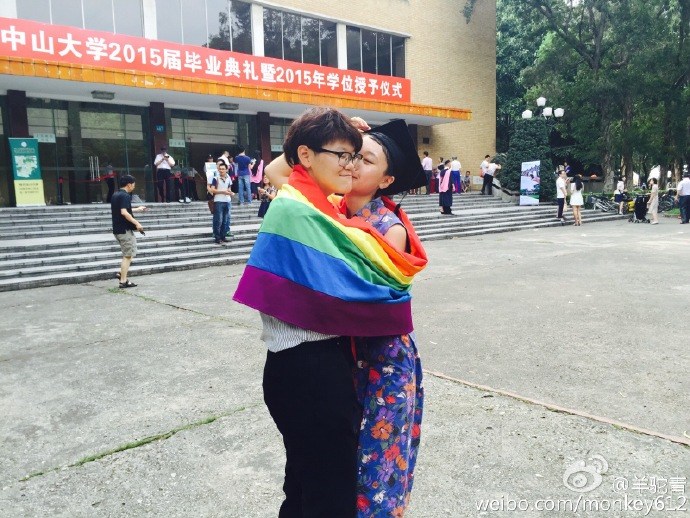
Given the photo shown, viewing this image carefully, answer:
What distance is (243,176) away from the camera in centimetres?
1677

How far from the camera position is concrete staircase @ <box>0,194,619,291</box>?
9.66 metres

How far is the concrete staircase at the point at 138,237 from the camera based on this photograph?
9664 mm

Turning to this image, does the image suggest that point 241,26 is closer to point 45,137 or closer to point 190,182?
point 190,182

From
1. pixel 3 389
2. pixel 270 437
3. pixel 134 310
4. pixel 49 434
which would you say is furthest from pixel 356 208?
pixel 134 310

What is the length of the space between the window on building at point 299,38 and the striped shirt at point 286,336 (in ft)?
68.4

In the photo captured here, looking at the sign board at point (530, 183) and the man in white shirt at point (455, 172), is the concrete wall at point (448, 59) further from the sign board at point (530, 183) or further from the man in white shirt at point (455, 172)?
the sign board at point (530, 183)

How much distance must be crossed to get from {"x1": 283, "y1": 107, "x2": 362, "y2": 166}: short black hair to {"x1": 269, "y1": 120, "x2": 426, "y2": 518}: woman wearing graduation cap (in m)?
0.12

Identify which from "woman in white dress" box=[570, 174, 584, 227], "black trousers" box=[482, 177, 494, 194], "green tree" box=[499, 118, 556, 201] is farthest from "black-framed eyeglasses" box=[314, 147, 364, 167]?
"black trousers" box=[482, 177, 494, 194]

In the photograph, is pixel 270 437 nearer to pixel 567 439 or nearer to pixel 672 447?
pixel 567 439

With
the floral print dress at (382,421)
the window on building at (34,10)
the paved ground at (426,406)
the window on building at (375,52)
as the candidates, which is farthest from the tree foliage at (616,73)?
the floral print dress at (382,421)

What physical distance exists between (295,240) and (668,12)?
28.9m

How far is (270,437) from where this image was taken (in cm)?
336

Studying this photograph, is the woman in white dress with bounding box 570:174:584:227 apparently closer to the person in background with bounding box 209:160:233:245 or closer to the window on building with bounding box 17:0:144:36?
the person in background with bounding box 209:160:233:245

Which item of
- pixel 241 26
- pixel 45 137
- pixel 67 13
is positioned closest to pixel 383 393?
pixel 45 137
